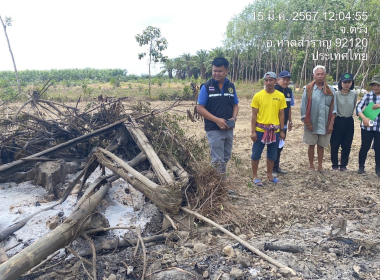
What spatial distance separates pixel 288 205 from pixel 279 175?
1.32 m

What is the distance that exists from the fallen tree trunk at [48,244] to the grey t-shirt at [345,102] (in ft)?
13.4

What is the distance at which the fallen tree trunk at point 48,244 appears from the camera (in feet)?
6.76

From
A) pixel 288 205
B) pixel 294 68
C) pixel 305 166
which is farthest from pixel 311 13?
pixel 288 205

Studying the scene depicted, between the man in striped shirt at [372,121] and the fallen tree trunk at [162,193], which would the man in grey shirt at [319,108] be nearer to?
the man in striped shirt at [372,121]

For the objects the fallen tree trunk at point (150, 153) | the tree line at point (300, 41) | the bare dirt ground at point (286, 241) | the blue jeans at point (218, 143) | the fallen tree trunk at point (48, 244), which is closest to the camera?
the fallen tree trunk at point (48, 244)

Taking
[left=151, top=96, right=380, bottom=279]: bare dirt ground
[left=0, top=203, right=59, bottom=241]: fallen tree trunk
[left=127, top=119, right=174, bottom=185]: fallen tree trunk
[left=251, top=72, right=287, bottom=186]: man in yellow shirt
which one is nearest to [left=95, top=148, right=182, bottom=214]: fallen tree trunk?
[left=127, top=119, right=174, bottom=185]: fallen tree trunk

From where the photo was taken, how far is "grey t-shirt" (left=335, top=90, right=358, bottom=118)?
4.80 m

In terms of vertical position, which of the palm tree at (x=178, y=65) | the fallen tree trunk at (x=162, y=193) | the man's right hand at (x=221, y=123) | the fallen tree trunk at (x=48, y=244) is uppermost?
the palm tree at (x=178, y=65)

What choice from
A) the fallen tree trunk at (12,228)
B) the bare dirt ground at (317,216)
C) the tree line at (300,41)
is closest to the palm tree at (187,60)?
the tree line at (300,41)

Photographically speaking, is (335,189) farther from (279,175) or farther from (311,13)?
(311,13)

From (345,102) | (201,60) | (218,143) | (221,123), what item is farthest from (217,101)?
(201,60)

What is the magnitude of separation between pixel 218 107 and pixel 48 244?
8.48ft

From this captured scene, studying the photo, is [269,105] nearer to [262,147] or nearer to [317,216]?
[262,147]

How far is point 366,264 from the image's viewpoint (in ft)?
8.41
